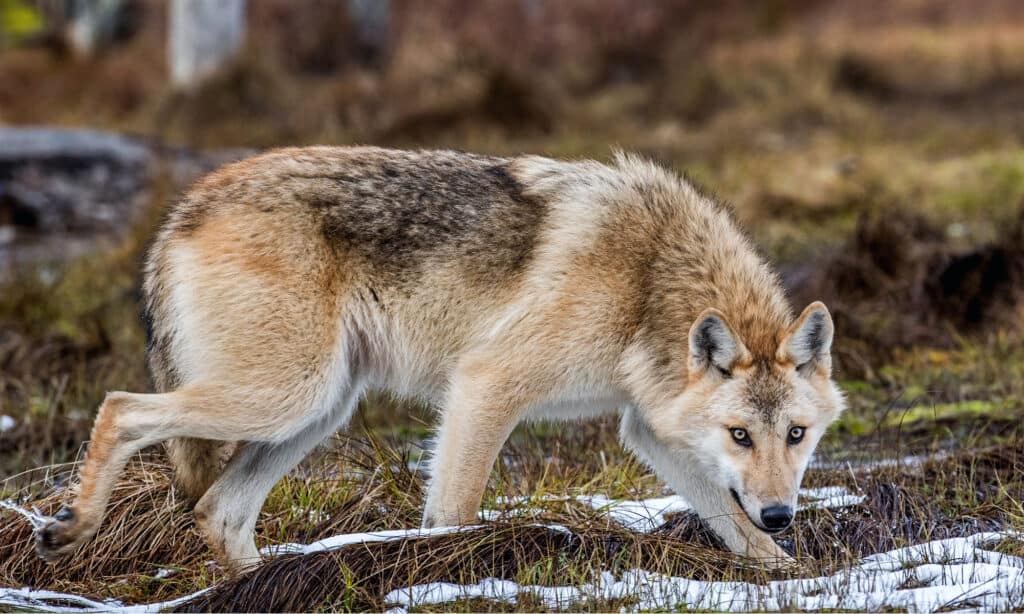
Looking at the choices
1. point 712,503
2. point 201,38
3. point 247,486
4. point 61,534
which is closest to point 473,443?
point 247,486

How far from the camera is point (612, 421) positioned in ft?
22.7

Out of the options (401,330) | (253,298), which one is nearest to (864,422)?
(401,330)

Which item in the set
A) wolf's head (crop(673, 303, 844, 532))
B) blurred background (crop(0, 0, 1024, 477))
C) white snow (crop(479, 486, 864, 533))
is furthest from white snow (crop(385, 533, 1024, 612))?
blurred background (crop(0, 0, 1024, 477))

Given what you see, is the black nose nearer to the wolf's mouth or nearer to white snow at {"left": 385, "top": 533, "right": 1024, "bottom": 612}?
the wolf's mouth

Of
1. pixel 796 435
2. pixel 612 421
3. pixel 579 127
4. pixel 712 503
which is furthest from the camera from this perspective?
pixel 579 127

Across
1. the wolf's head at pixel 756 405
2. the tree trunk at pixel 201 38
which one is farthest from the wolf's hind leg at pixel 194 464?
the tree trunk at pixel 201 38

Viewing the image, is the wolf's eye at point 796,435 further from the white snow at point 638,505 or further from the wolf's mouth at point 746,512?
the white snow at point 638,505

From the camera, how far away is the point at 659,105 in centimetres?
1762

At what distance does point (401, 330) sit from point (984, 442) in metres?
3.28

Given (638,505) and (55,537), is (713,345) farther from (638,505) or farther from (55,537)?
(55,537)

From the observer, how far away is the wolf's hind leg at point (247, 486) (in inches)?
207

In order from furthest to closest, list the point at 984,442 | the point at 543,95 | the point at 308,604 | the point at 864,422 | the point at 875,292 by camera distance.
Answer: the point at 543,95, the point at 875,292, the point at 864,422, the point at 984,442, the point at 308,604

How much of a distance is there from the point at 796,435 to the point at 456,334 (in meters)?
1.49

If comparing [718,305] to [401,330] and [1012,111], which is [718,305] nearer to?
[401,330]
